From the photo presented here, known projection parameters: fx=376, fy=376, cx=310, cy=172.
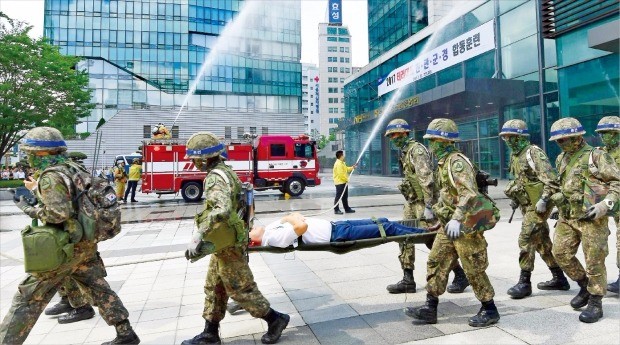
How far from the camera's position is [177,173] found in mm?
16812

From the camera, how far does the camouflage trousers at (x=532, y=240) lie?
14.0 feet

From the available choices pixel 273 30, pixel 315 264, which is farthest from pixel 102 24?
pixel 315 264

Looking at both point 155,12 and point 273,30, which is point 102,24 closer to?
point 155,12

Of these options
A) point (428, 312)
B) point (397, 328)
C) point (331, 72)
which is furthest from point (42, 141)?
point (331, 72)

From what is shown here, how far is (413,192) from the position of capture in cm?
472

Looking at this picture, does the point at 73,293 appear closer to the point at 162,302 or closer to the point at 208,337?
the point at 162,302

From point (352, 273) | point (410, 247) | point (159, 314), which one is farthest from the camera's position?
point (352, 273)

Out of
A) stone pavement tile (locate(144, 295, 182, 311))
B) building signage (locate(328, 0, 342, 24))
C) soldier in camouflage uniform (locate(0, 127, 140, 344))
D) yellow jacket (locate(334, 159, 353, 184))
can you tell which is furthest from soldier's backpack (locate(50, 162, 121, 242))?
building signage (locate(328, 0, 342, 24))

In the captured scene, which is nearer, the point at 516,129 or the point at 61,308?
the point at 61,308

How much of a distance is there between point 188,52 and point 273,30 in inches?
485

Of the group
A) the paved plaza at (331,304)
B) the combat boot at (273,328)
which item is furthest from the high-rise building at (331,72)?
the combat boot at (273,328)

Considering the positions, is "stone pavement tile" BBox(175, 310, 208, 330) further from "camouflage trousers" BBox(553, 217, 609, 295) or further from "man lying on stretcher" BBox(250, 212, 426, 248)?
"camouflage trousers" BBox(553, 217, 609, 295)

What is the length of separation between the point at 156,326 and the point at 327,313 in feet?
5.72

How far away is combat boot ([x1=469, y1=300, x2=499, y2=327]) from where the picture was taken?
3395mm
